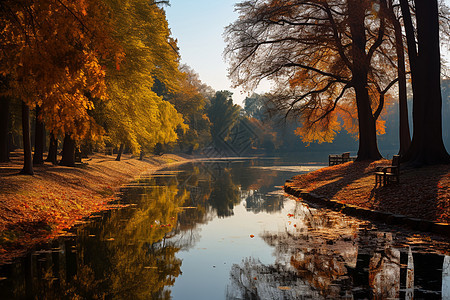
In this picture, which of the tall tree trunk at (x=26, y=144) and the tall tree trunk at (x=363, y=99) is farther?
the tall tree trunk at (x=363, y=99)

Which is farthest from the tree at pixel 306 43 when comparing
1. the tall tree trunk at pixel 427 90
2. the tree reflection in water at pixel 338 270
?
the tree reflection in water at pixel 338 270

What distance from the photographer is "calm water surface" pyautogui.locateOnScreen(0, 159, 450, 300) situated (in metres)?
5.65

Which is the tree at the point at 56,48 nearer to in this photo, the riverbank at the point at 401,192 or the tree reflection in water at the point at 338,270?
the tree reflection in water at the point at 338,270

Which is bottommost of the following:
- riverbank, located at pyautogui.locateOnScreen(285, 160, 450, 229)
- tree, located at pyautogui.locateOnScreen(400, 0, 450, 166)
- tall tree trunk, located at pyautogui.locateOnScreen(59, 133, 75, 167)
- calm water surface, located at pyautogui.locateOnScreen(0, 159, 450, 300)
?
calm water surface, located at pyautogui.locateOnScreen(0, 159, 450, 300)

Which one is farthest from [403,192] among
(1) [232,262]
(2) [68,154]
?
(2) [68,154]

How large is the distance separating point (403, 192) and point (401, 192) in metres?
0.08

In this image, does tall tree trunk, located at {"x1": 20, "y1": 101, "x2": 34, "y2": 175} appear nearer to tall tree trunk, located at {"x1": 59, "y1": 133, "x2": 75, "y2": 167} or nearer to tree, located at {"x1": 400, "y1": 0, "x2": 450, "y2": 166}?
tall tree trunk, located at {"x1": 59, "y1": 133, "x2": 75, "y2": 167}

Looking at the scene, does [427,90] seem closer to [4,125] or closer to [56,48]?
[56,48]

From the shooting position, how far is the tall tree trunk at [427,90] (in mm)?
17000

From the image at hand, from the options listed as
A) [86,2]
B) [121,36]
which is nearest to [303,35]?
[121,36]

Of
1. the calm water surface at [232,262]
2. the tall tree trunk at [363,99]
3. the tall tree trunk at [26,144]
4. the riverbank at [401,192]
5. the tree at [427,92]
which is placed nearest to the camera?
the calm water surface at [232,262]

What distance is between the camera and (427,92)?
56.3 ft

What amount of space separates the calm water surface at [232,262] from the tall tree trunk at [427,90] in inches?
275

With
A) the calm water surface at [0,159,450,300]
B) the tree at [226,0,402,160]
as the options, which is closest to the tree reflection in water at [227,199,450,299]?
the calm water surface at [0,159,450,300]
